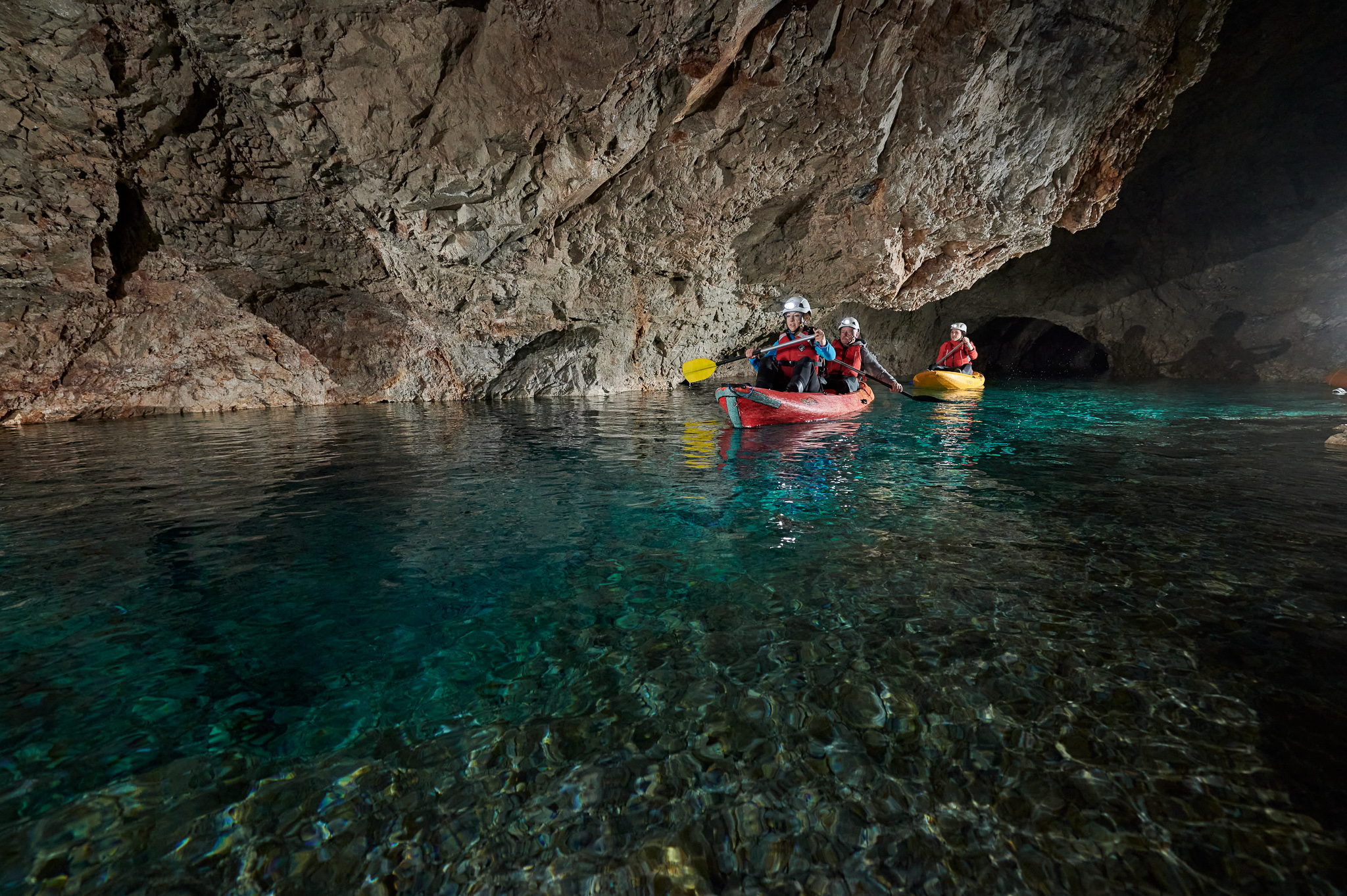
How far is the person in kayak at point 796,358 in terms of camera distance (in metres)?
9.57

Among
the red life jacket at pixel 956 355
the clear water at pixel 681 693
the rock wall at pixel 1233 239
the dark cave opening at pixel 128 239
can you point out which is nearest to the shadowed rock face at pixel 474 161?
the dark cave opening at pixel 128 239

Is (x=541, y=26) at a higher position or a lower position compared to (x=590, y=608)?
higher

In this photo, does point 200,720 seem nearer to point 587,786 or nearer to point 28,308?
point 587,786

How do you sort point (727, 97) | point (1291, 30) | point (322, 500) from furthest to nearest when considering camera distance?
1. point (1291, 30)
2. point (727, 97)
3. point (322, 500)

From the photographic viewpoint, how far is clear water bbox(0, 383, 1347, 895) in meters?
1.50

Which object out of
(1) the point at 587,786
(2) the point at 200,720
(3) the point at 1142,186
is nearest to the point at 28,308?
(2) the point at 200,720

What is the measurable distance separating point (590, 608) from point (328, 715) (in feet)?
3.78

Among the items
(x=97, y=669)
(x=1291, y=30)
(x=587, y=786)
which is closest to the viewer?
(x=587, y=786)

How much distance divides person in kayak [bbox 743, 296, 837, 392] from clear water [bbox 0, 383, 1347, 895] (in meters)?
5.24

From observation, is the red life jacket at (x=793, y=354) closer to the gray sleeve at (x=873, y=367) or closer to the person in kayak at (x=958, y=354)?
the gray sleeve at (x=873, y=367)

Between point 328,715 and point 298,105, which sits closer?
point 328,715

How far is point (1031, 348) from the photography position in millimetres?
29719

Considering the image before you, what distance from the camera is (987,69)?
10.1 metres

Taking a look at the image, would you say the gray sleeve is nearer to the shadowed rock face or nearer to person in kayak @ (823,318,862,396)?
person in kayak @ (823,318,862,396)
